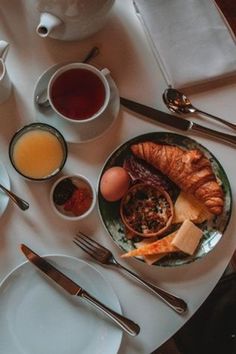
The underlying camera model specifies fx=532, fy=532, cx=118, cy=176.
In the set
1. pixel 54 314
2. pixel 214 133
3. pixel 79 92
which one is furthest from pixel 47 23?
pixel 54 314

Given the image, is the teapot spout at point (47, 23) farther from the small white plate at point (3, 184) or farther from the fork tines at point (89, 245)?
the fork tines at point (89, 245)

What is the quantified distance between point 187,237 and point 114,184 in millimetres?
165

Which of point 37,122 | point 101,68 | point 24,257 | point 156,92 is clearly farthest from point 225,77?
point 24,257

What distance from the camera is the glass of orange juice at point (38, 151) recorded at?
97 centimetres

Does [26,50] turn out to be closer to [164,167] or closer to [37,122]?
[37,122]

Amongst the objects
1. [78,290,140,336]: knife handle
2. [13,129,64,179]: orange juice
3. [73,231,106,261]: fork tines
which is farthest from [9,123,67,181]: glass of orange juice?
[78,290,140,336]: knife handle

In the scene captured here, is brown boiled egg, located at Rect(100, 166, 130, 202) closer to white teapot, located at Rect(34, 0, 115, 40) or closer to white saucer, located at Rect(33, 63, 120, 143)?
white saucer, located at Rect(33, 63, 120, 143)

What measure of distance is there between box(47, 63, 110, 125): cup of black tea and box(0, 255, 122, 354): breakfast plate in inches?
10.5

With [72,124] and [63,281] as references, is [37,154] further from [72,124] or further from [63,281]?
[63,281]

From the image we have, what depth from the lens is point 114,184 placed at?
97cm

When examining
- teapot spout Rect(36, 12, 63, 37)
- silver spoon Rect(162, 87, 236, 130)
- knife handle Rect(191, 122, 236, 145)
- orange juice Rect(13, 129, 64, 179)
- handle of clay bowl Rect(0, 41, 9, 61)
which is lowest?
orange juice Rect(13, 129, 64, 179)

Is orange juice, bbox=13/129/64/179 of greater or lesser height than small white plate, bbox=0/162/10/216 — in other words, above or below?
above

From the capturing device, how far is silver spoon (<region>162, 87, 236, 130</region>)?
1.04 meters

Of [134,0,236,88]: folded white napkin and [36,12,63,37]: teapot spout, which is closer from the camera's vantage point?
[36,12,63,37]: teapot spout
